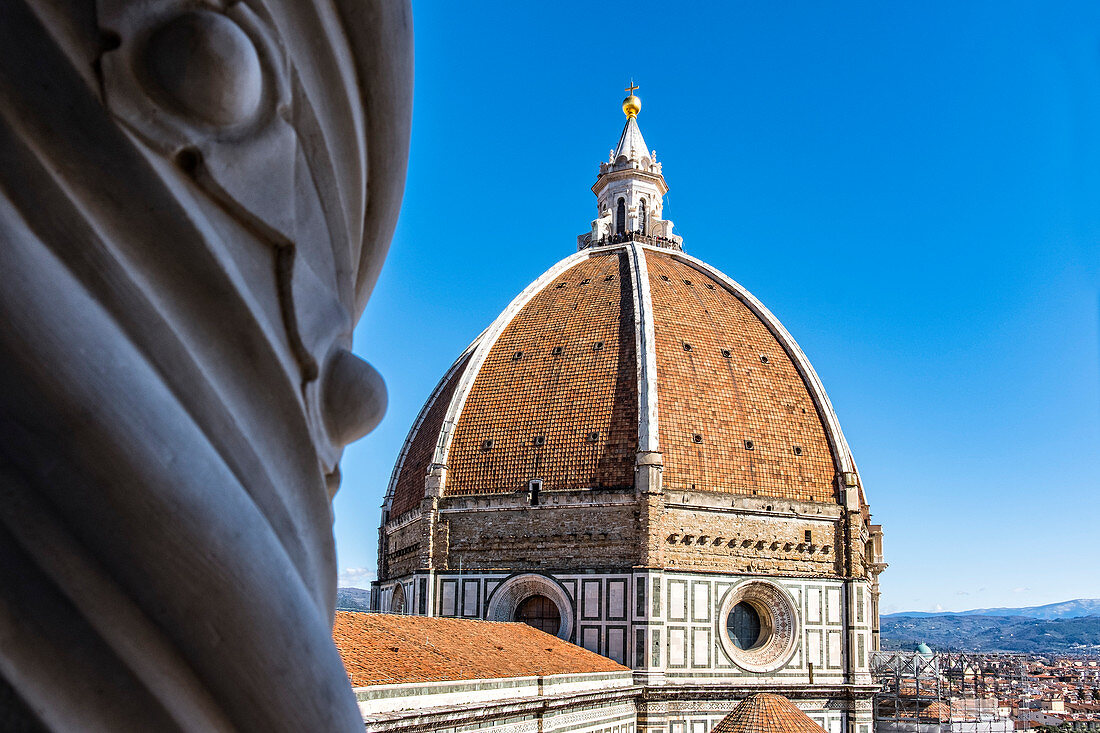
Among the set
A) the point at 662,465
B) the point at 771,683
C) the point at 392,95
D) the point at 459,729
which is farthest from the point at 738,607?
the point at 392,95

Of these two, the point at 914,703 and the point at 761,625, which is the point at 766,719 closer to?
the point at 761,625

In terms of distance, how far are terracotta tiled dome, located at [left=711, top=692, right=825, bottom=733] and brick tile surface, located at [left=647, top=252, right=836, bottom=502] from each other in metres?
6.37

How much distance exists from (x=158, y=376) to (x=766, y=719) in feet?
63.3

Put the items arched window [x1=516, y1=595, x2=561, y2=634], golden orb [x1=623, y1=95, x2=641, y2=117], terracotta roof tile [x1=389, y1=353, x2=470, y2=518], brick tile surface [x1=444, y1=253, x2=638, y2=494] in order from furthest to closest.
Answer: golden orb [x1=623, y1=95, x2=641, y2=117] → terracotta roof tile [x1=389, y1=353, x2=470, y2=518] → brick tile surface [x1=444, y1=253, x2=638, y2=494] → arched window [x1=516, y1=595, x2=561, y2=634]

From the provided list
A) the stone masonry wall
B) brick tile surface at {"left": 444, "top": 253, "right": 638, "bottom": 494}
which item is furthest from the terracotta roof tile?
the stone masonry wall

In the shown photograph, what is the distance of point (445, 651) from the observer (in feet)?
57.5

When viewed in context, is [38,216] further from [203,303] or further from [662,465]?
[662,465]

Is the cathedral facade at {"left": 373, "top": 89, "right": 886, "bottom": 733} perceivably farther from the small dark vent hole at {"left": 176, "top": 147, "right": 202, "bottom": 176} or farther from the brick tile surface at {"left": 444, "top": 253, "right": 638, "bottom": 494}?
the small dark vent hole at {"left": 176, "top": 147, "right": 202, "bottom": 176}

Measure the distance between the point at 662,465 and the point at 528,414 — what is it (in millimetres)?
3726

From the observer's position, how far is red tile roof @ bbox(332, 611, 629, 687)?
14703mm

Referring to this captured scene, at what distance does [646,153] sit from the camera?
34.5 m

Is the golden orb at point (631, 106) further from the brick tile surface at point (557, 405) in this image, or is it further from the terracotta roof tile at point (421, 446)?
the terracotta roof tile at point (421, 446)

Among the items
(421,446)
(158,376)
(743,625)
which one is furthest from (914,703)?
(158,376)

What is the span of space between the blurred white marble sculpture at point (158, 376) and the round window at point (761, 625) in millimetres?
24537
